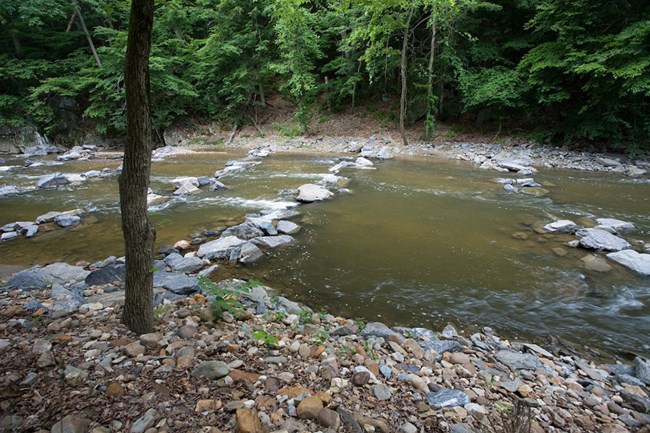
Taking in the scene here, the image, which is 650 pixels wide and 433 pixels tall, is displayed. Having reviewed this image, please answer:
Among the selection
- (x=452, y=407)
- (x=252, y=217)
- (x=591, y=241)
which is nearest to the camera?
(x=452, y=407)

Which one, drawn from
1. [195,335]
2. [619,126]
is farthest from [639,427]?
[619,126]

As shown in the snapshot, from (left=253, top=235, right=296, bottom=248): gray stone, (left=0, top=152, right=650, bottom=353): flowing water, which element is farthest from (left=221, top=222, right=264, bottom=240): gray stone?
(left=0, top=152, right=650, bottom=353): flowing water

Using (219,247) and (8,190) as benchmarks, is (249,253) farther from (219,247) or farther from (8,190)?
(8,190)

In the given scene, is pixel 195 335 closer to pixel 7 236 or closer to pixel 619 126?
pixel 7 236

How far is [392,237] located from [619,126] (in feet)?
41.7

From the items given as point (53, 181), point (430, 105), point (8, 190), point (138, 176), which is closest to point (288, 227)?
point (138, 176)

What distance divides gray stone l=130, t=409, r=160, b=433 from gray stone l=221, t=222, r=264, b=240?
4.52 m

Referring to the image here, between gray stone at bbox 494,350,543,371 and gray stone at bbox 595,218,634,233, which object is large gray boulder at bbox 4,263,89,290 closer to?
gray stone at bbox 494,350,543,371

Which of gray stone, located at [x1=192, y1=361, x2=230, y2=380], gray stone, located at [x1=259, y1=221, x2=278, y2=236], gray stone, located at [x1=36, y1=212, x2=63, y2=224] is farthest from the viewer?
gray stone, located at [x1=36, y1=212, x2=63, y2=224]

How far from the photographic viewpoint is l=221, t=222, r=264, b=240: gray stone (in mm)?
6254

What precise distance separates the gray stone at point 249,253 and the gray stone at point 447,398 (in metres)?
3.61

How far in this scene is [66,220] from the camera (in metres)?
7.01

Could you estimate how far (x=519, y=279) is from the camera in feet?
15.7

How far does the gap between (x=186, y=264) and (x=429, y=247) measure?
4.05 metres
